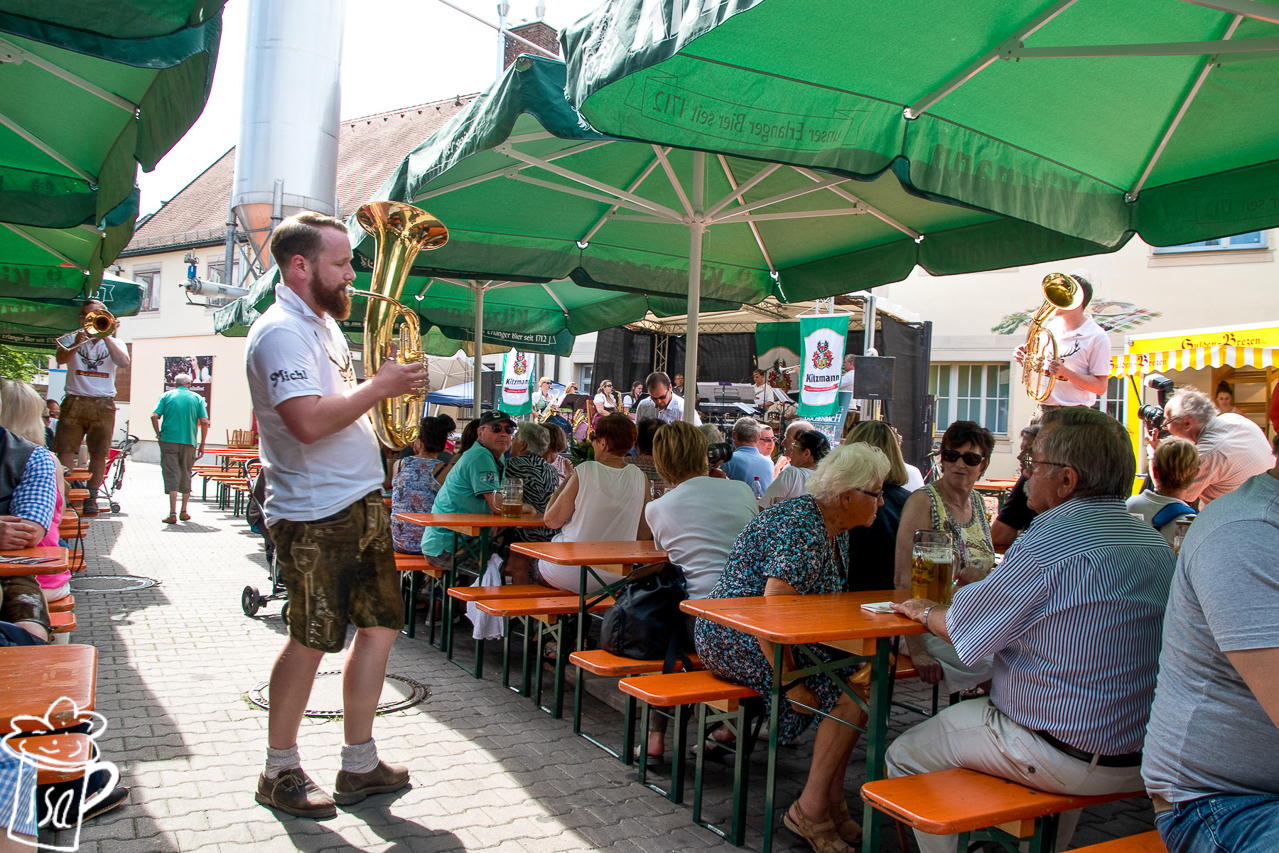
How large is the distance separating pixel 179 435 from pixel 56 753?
32.4 feet

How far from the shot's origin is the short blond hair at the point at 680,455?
399cm

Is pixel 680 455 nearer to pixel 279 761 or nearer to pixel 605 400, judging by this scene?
pixel 279 761

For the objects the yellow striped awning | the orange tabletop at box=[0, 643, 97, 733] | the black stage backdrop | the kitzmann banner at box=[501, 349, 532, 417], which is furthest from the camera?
the black stage backdrop

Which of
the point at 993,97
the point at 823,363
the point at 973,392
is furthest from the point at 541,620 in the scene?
the point at 973,392

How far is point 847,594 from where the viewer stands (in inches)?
121

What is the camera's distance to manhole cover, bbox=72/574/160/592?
6477 millimetres

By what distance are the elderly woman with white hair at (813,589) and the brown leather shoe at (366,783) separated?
3.90 feet

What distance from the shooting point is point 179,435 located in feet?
33.3

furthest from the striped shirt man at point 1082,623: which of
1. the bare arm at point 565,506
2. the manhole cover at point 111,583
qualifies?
the manhole cover at point 111,583

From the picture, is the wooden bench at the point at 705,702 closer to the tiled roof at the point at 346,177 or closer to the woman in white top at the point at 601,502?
the woman in white top at the point at 601,502

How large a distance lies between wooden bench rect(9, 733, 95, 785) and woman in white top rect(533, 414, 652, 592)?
3.25 m

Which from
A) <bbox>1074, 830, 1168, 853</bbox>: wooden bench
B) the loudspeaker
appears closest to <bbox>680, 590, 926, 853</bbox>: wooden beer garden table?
<bbox>1074, 830, 1168, 853</bbox>: wooden bench

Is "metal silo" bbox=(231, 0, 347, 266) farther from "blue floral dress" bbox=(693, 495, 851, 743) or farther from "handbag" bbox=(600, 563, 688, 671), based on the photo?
"blue floral dress" bbox=(693, 495, 851, 743)

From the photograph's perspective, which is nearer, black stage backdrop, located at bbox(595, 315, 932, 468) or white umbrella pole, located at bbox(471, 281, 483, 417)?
white umbrella pole, located at bbox(471, 281, 483, 417)
